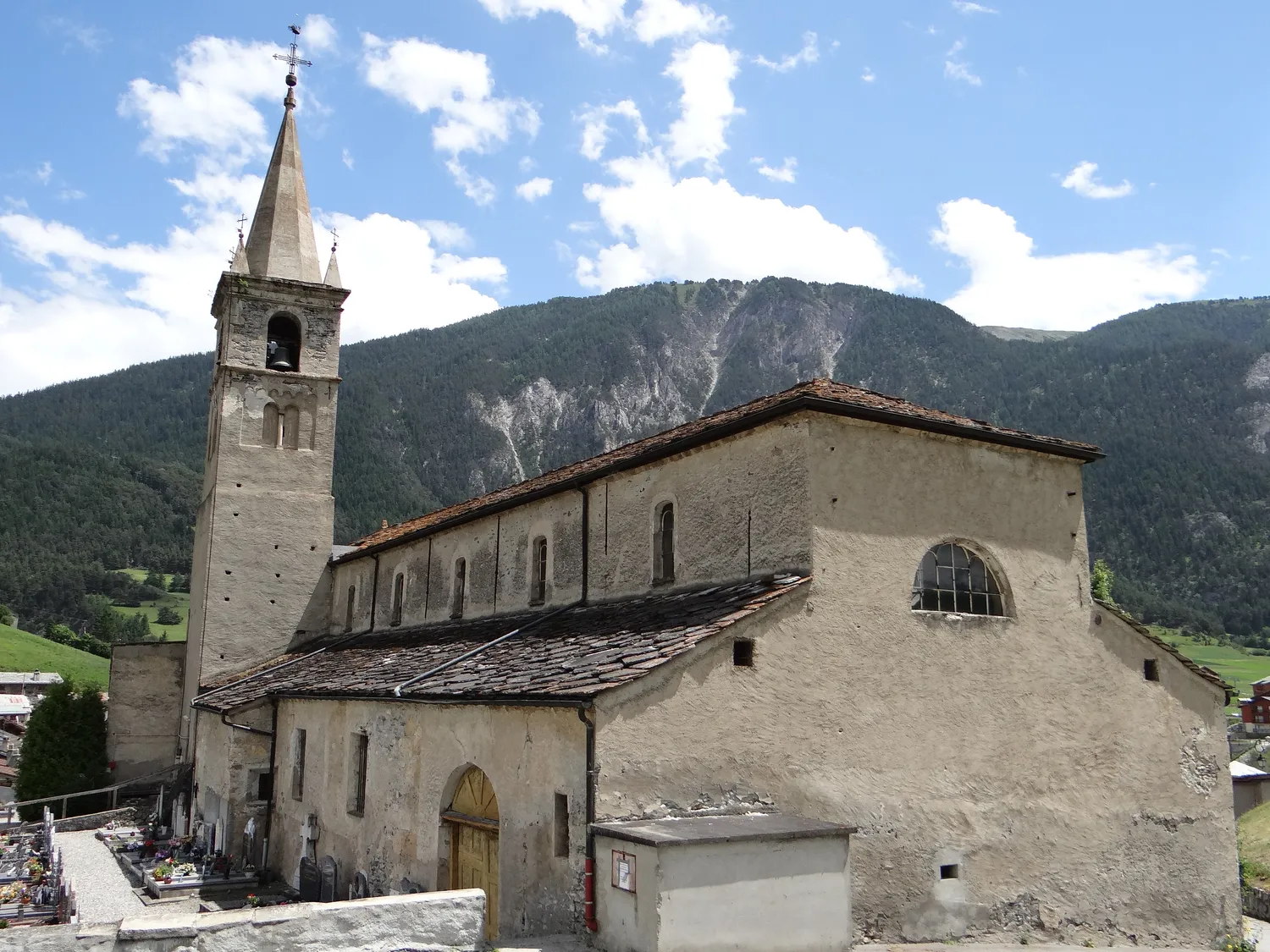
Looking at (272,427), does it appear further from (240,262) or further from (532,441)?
(532,441)

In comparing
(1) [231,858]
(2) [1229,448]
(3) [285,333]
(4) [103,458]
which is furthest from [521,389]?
(1) [231,858]

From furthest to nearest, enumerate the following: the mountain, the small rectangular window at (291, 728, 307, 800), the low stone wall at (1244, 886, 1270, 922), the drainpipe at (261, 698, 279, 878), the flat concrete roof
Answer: the mountain < the low stone wall at (1244, 886, 1270, 922) < the drainpipe at (261, 698, 279, 878) < the small rectangular window at (291, 728, 307, 800) < the flat concrete roof

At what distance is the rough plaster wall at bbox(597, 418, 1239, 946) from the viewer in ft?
42.8

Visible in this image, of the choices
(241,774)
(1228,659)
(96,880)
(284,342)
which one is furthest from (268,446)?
(1228,659)

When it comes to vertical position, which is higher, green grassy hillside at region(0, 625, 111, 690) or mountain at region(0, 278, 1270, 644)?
mountain at region(0, 278, 1270, 644)

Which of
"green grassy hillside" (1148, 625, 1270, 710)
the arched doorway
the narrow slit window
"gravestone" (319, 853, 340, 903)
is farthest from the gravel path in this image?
"green grassy hillside" (1148, 625, 1270, 710)

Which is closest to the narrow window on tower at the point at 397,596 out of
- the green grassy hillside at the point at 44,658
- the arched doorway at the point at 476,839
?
the arched doorway at the point at 476,839

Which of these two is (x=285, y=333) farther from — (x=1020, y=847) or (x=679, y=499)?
(x=1020, y=847)

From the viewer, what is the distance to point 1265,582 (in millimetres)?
130625

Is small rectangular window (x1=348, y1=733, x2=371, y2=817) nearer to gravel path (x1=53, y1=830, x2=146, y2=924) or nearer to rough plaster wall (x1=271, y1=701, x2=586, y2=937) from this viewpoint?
rough plaster wall (x1=271, y1=701, x2=586, y2=937)

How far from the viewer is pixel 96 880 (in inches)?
963

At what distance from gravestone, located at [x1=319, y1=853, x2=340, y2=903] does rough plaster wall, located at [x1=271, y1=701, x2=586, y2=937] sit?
6.1 inches

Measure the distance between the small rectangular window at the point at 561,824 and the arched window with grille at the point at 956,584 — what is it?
569 centimetres

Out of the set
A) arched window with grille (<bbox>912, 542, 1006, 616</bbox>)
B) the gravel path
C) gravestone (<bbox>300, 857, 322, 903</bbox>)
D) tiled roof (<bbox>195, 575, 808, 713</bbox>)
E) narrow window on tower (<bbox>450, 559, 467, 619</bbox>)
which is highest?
narrow window on tower (<bbox>450, 559, 467, 619</bbox>)
